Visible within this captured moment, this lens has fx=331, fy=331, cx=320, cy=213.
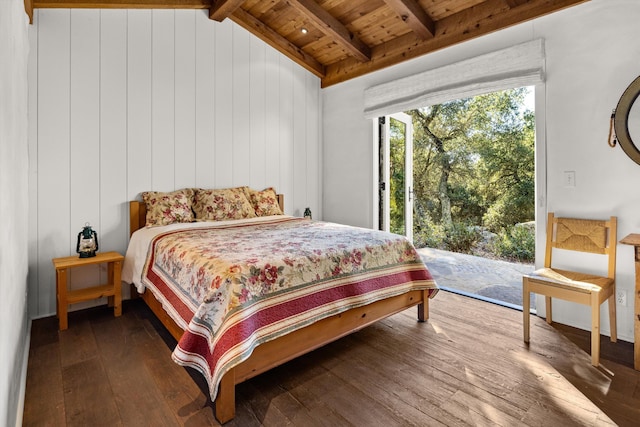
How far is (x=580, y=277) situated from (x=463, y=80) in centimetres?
197

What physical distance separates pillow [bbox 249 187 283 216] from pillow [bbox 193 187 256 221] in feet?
0.48

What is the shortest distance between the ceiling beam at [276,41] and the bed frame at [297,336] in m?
3.12

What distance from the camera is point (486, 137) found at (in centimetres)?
560

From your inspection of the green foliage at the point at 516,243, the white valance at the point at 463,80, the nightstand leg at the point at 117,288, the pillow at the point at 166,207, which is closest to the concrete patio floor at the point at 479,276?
the green foliage at the point at 516,243

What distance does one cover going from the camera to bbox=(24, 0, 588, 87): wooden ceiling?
9.47ft

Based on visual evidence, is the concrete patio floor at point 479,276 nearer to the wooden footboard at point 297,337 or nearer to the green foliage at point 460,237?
the green foliage at point 460,237

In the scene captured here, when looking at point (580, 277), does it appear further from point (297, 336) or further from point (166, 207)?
point (166, 207)

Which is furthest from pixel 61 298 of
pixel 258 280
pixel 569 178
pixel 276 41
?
pixel 569 178

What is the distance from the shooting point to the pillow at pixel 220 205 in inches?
130

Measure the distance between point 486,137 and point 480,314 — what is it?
3853mm

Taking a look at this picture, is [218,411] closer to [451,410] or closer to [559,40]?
[451,410]

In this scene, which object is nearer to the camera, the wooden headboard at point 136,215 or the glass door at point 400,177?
the wooden headboard at point 136,215

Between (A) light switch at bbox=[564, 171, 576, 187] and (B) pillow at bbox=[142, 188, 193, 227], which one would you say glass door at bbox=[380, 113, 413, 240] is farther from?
(B) pillow at bbox=[142, 188, 193, 227]

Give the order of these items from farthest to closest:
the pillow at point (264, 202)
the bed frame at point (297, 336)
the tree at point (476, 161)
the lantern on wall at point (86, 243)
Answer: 1. the tree at point (476, 161)
2. the pillow at point (264, 202)
3. the lantern on wall at point (86, 243)
4. the bed frame at point (297, 336)
